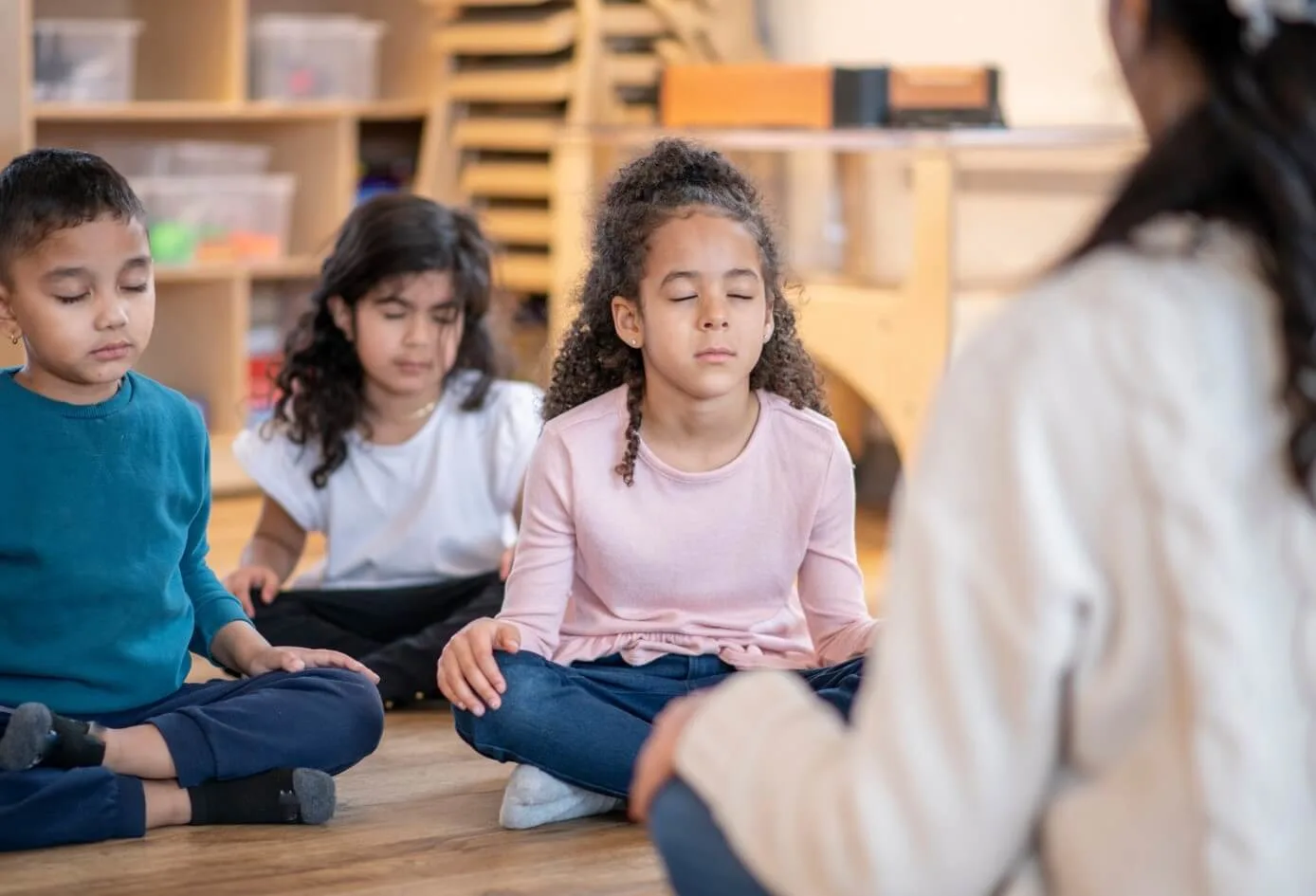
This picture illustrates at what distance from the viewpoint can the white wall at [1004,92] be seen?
10.7 ft

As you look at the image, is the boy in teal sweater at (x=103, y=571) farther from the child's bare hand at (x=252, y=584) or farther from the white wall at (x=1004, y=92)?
the white wall at (x=1004, y=92)

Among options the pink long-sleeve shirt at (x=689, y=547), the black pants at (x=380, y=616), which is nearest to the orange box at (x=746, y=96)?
the black pants at (x=380, y=616)

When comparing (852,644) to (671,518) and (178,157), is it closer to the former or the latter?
(671,518)

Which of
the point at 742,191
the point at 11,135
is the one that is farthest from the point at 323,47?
the point at 742,191

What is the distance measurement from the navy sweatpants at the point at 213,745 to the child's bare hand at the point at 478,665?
0.36 feet

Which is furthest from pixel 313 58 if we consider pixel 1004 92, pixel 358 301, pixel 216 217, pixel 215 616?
pixel 215 616

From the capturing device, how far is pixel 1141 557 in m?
0.79

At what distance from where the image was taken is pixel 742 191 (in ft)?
5.80

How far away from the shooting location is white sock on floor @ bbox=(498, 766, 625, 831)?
1.63m

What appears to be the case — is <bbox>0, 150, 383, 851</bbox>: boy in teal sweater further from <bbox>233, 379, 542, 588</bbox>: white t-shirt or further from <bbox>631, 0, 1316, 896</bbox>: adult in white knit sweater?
<bbox>631, 0, 1316, 896</bbox>: adult in white knit sweater

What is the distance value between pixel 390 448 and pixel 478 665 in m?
0.69

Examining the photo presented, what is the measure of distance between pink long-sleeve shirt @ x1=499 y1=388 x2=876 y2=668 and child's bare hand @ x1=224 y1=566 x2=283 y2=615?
57cm

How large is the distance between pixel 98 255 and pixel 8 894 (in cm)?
56

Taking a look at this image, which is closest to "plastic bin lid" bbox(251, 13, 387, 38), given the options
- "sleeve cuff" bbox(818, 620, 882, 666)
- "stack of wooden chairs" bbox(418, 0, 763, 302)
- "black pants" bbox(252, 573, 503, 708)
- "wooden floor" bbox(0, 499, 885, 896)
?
"stack of wooden chairs" bbox(418, 0, 763, 302)
